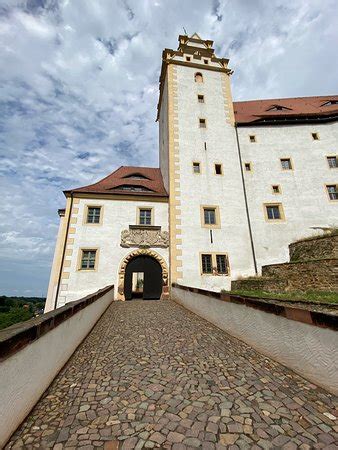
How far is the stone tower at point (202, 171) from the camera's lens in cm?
1416

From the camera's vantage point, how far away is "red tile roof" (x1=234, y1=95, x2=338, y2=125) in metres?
18.7

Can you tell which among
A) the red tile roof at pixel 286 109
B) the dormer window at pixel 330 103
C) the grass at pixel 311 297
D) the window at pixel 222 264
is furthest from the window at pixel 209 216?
the dormer window at pixel 330 103

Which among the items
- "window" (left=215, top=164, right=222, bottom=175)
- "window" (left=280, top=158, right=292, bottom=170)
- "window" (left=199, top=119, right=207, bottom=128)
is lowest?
"window" (left=215, top=164, right=222, bottom=175)

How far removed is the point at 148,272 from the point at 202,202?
613cm

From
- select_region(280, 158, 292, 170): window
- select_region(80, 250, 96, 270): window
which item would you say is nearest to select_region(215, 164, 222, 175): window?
select_region(280, 158, 292, 170): window

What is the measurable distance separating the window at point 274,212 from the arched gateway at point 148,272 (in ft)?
27.8

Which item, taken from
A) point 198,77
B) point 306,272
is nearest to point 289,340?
point 306,272

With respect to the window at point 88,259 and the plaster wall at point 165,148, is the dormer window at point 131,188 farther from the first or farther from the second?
the window at point 88,259

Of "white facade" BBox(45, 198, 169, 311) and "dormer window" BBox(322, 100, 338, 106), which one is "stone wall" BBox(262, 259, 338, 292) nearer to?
"white facade" BBox(45, 198, 169, 311)

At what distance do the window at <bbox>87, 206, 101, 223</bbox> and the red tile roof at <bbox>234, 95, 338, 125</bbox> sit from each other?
1375 cm

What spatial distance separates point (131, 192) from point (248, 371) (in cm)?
1325

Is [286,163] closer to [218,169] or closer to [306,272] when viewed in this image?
[218,169]

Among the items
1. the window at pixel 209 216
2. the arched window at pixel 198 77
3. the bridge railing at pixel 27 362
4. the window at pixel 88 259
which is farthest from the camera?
the arched window at pixel 198 77

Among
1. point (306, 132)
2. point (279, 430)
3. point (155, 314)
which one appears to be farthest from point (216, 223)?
point (279, 430)
